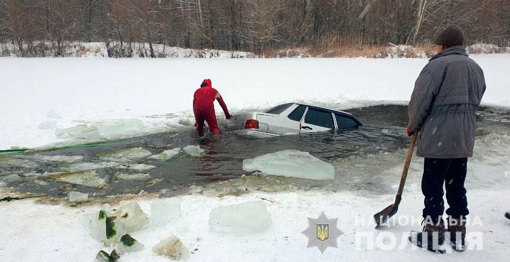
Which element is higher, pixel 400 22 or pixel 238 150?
pixel 400 22

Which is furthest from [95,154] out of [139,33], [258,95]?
[139,33]

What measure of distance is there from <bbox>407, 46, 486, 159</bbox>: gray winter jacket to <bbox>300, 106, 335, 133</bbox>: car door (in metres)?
5.31

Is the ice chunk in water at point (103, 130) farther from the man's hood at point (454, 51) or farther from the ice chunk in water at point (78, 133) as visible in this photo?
the man's hood at point (454, 51)

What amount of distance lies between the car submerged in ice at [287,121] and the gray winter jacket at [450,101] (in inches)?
202

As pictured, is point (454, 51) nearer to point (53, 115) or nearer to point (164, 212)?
point (164, 212)

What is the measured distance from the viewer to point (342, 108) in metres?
13.4

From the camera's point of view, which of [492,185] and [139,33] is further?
[139,33]

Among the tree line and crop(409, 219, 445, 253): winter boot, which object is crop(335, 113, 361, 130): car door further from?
the tree line

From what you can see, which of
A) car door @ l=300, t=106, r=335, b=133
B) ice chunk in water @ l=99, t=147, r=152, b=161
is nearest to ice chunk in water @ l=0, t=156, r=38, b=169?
ice chunk in water @ l=99, t=147, r=152, b=161

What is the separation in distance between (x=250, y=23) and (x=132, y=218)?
31.2 meters

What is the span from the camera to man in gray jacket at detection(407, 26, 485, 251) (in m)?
3.06

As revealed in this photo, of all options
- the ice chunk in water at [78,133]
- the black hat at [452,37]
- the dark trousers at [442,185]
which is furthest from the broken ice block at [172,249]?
the ice chunk in water at [78,133]

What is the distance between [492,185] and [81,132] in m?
8.27

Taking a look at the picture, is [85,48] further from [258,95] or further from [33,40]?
[258,95]
